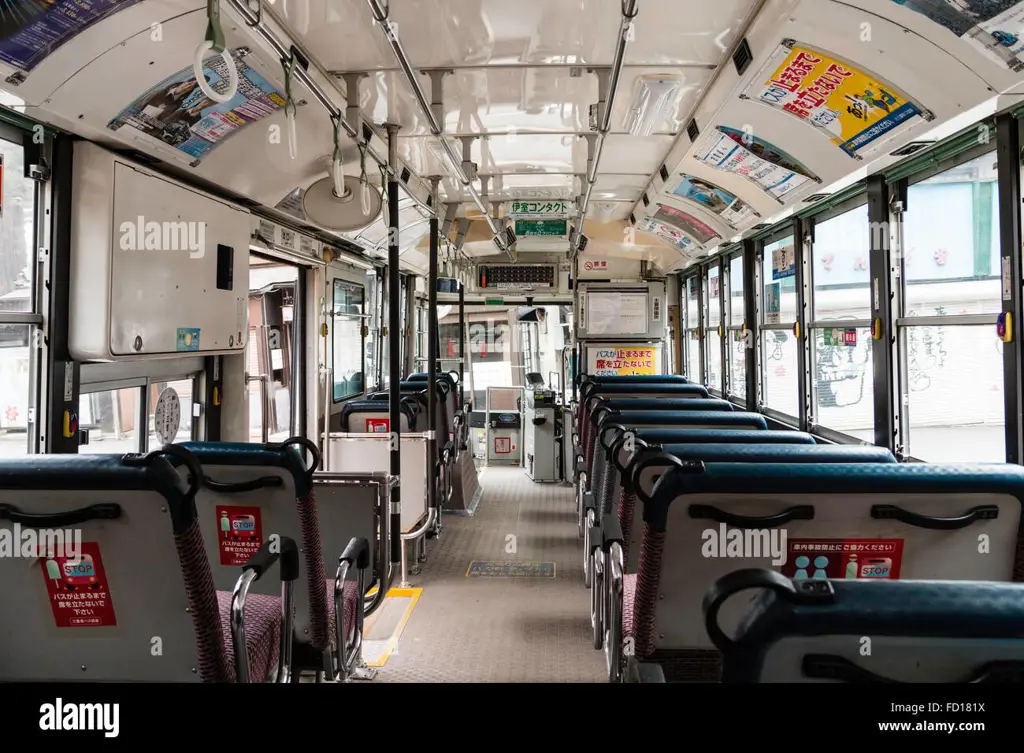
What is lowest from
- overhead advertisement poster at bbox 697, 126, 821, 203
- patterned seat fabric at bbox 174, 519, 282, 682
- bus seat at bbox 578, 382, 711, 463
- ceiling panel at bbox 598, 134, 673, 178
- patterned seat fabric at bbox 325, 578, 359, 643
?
patterned seat fabric at bbox 325, 578, 359, 643

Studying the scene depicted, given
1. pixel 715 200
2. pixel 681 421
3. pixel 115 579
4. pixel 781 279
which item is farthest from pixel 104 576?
pixel 781 279

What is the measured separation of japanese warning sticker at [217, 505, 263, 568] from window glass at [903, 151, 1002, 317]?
320 cm

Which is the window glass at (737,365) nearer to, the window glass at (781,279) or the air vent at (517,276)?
the window glass at (781,279)

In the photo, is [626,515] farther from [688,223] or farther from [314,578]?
[688,223]

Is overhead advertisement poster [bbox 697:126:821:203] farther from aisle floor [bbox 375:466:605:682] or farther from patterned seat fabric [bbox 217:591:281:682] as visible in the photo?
patterned seat fabric [bbox 217:591:281:682]

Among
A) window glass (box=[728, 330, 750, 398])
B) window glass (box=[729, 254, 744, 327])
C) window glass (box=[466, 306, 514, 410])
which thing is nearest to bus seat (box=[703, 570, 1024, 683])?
window glass (box=[728, 330, 750, 398])

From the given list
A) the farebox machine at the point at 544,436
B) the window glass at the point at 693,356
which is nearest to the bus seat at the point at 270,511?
the farebox machine at the point at 544,436

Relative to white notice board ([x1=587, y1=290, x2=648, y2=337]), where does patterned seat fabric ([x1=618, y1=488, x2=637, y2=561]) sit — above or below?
below

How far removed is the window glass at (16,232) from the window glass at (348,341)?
339 centimetres

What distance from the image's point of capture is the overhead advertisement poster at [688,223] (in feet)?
20.2

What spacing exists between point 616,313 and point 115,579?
766 cm

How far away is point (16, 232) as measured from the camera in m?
2.65

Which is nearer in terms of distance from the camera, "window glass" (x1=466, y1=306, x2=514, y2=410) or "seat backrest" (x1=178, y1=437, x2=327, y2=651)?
"seat backrest" (x1=178, y1=437, x2=327, y2=651)

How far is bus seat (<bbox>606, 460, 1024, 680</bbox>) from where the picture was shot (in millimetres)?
1806
